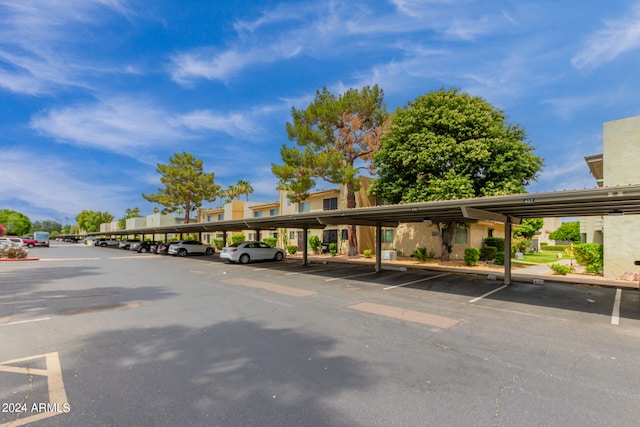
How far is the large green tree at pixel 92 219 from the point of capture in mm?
106037

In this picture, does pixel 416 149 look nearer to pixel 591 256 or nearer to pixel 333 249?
pixel 591 256

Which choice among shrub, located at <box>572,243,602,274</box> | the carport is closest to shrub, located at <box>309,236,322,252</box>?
the carport

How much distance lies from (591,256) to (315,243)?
2091cm

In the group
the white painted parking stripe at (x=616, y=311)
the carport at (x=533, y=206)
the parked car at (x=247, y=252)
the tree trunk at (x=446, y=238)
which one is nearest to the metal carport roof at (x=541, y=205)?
the carport at (x=533, y=206)

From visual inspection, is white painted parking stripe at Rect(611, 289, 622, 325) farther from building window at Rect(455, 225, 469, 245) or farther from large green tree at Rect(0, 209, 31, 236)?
large green tree at Rect(0, 209, 31, 236)

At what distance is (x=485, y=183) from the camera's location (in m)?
17.8

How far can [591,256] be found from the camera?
14398 millimetres

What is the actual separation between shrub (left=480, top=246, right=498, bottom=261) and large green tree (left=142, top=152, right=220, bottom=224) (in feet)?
128

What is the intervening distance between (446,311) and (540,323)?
6.46ft

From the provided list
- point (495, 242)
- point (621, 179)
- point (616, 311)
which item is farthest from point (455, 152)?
point (616, 311)

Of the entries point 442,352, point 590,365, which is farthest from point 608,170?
point 442,352

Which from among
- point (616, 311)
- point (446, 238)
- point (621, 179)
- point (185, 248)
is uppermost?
point (621, 179)

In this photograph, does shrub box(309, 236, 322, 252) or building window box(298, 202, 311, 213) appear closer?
shrub box(309, 236, 322, 252)

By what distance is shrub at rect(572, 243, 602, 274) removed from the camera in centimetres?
1419
